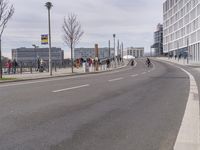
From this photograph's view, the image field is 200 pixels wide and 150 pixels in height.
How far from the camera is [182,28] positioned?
406 feet

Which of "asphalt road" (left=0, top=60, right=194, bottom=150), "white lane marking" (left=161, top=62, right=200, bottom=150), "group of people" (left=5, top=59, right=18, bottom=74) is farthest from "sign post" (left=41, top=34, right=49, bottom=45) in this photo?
"white lane marking" (left=161, top=62, right=200, bottom=150)

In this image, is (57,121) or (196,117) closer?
(57,121)

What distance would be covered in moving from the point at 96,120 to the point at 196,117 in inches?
97.6

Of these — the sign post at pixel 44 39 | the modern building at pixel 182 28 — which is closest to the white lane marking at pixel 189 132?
the sign post at pixel 44 39

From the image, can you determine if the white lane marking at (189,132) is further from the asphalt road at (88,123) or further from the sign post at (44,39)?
the sign post at (44,39)

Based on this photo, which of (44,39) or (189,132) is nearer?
(189,132)

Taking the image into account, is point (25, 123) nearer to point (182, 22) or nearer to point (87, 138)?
point (87, 138)

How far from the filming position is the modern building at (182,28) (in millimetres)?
98312

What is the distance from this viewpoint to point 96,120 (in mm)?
8305

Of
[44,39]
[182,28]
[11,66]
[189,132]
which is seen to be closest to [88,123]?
[189,132]

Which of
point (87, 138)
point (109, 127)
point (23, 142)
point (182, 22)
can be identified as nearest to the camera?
point (23, 142)

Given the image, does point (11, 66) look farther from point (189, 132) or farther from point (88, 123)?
point (189, 132)

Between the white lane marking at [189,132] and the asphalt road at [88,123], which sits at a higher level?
the asphalt road at [88,123]

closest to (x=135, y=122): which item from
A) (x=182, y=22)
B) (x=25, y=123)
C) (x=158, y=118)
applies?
(x=158, y=118)
